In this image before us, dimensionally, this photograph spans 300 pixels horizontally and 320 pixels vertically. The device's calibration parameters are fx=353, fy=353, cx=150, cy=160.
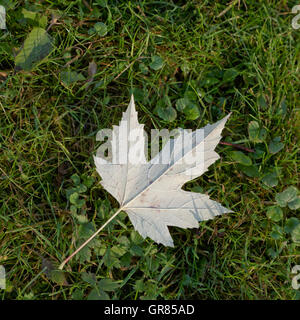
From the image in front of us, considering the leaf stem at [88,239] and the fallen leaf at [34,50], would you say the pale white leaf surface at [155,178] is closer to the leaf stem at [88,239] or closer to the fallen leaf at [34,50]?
the leaf stem at [88,239]

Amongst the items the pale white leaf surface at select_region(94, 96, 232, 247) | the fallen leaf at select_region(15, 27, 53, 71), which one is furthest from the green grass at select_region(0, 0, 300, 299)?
the pale white leaf surface at select_region(94, 96, 232, 247)

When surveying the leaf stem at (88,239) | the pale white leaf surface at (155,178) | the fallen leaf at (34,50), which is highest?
the fallen leaf at (34,50)

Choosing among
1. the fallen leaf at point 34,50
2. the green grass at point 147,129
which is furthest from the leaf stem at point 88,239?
the fallen leaf at point 34,50

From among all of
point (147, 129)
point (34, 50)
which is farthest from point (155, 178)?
point (34, 50)

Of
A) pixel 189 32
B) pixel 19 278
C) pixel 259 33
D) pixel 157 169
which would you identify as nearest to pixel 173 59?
pixel 189 32

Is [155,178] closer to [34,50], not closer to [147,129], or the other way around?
[147,129]

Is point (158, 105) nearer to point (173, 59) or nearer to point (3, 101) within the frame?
point (173, 59)

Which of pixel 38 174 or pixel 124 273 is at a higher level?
pixel 38 174
